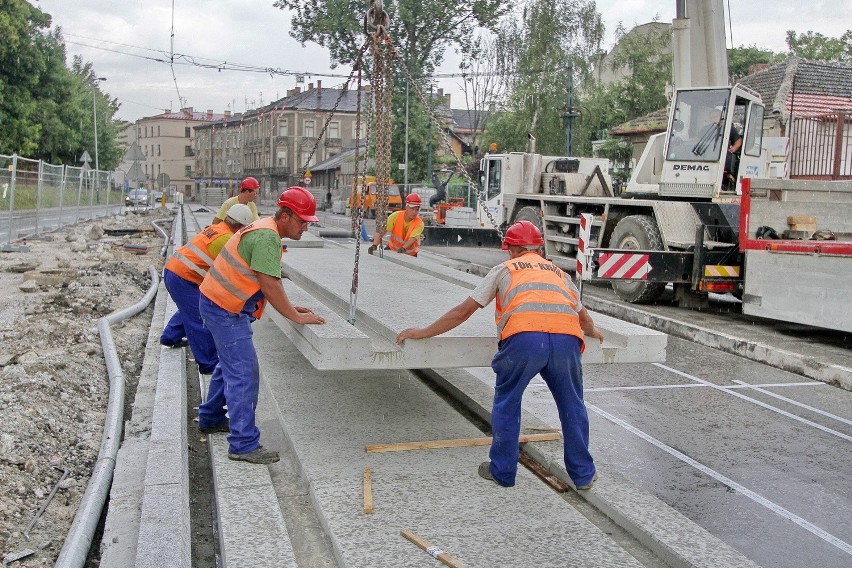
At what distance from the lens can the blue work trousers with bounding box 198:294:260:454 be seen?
16.5 feet

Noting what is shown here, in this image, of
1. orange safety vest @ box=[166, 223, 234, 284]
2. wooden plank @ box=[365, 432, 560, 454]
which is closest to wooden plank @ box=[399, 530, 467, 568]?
wooden plank @ box=[365, 432, 560, 454]

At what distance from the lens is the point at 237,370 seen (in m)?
5.06

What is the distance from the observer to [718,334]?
31.6 ft

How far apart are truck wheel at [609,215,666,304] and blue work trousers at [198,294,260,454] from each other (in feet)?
27.2

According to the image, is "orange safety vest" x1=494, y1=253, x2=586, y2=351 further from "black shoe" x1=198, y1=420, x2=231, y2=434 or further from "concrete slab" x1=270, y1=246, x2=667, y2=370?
"black shoe" x1=198, y1=420, x2=231, y2=434

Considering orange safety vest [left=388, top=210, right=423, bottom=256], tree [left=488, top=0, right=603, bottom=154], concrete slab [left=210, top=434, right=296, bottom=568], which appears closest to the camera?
Result: concrete slab [left=210, top=434, right=296, bottom=568]

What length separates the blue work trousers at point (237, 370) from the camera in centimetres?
502

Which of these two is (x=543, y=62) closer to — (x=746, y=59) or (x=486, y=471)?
(x=746, y=59)

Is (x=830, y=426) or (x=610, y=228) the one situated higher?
(x=610, y=228)

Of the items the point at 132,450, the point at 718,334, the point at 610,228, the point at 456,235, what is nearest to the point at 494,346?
the point at 132,450

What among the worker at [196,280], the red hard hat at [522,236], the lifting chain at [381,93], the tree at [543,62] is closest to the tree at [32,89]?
the tree at [543,62]

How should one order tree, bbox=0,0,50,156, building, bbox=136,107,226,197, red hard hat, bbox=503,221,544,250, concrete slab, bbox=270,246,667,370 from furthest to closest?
1. building, bbox=136,107,226,197
2. tree, bbox=0,0,50,156
3. concrete slab, bbox=270,246,667,370
4. red hard hat, bbox=503,221,544,250

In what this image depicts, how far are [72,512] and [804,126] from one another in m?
17.3

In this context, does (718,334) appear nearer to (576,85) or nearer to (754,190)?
A: (754,190)
